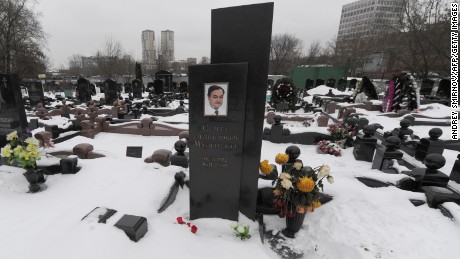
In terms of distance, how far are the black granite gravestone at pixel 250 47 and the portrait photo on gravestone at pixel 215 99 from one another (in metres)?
0.34

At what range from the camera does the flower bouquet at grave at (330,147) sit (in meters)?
7.62

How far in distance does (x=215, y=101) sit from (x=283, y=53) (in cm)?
6161

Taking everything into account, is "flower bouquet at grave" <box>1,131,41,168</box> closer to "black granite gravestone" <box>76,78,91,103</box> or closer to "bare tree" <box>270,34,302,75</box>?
"black granite gravestone" <box>76,78,91,103</box>

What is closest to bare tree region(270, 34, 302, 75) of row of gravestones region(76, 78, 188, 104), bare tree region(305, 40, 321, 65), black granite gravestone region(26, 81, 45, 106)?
bare tree region(305, 40, 321, 65)

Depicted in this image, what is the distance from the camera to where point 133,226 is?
2.91m

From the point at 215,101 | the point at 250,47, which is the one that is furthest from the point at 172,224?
the point at 250,47

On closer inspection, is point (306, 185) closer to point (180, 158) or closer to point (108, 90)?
point (180, 158)

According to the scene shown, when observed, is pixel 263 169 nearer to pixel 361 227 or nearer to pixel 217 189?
pixel 217 189

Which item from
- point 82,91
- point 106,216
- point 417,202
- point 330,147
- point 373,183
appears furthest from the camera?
point 82,91

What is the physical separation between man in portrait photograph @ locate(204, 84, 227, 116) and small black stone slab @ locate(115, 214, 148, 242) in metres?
1.76

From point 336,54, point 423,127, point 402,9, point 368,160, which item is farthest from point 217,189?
point 336,54

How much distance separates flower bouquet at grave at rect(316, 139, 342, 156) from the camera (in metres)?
7.62

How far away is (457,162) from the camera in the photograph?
4395 mm

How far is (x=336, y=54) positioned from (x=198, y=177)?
58.0 m
